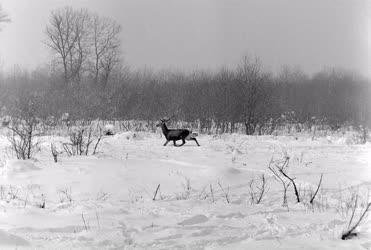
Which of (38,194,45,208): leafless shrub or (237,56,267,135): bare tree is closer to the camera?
(38,194,45,208): leafless shrub

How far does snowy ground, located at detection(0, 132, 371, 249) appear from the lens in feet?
13.7

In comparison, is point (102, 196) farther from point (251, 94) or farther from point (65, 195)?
point (251, 94)

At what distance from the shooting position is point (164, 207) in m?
5.53

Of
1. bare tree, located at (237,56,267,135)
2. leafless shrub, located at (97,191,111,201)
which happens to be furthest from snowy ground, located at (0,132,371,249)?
bare tree, located at (237,56,267,135)

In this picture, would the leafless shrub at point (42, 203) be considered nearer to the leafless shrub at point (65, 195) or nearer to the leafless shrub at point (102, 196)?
the leafless shrub at point (65, 195)

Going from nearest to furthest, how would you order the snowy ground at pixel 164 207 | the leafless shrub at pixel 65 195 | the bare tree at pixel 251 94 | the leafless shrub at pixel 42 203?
1. the snowy ground at pixel 164 207
2. the leafless shrub at pixel 42 203
3. the leafless shrub at pixel 65 195
4. the bare tree at pixel 251 94

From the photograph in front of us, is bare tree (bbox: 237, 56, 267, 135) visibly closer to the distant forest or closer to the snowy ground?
the distant forest

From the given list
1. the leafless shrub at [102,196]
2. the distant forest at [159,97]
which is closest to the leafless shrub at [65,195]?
the leafless shrub at [102,196]

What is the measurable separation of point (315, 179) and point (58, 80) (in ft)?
86.0

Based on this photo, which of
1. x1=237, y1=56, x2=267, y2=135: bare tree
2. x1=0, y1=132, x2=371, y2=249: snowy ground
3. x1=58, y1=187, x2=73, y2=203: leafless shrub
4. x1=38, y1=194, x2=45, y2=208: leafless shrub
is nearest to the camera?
x1=0, y1=132, x2=371, y2=249: snowy ground

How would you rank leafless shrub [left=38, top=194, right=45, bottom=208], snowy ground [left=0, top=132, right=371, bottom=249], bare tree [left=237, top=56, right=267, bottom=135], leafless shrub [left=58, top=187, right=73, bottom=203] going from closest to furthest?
snowy ground [left=0, top=132, right=371, bottom=249] → leafless shrub [left=38, top=194, right=45, bottom=208] → leafless shrub [left=58, top=187, right=73, bottom=203] → bare tree [left=237, top=56, right=267, bottom=135]

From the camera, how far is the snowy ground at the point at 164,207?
4.18 m

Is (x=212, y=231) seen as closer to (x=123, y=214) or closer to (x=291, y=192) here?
(x=123, y=214)

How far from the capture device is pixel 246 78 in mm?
25203
